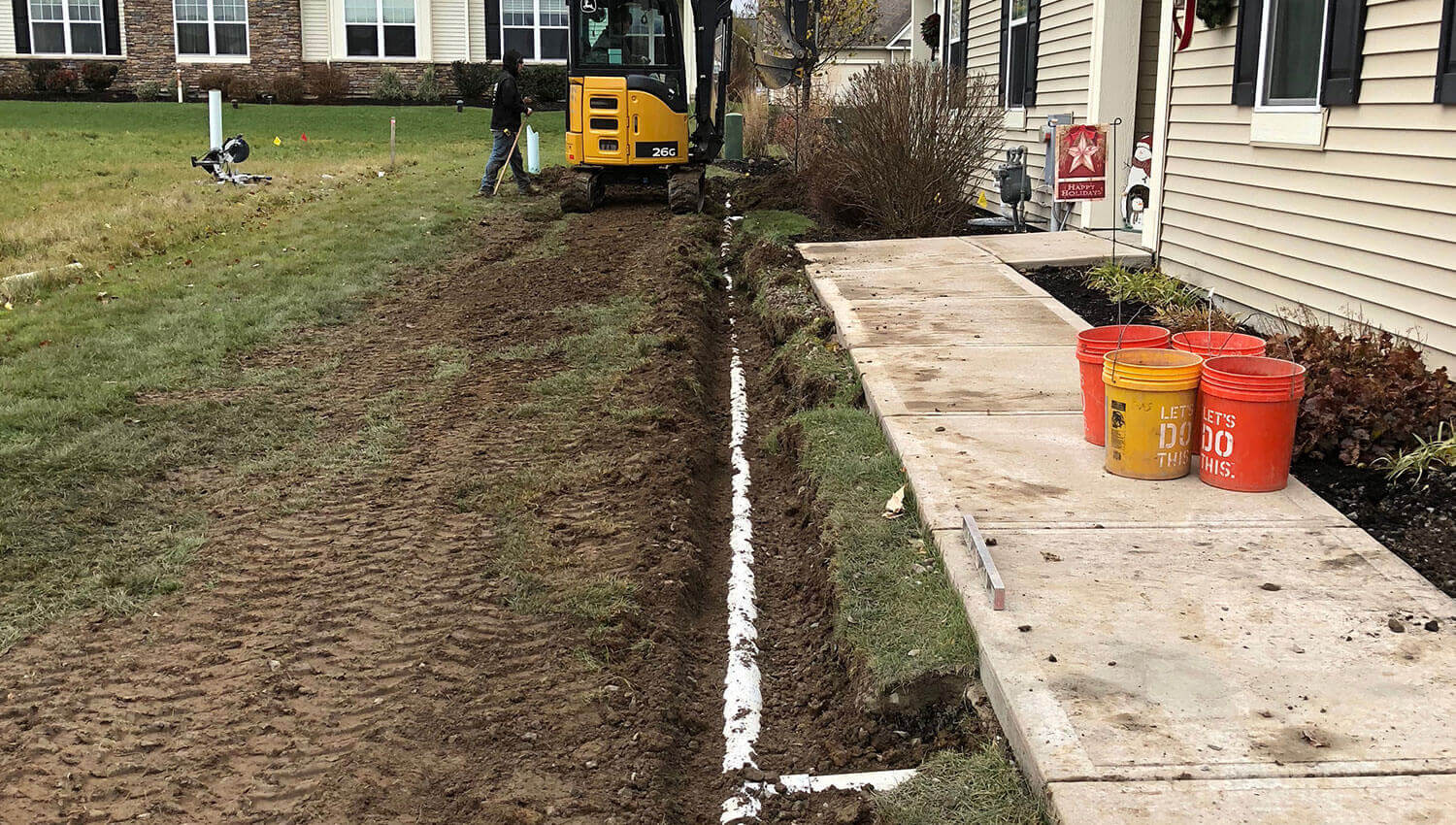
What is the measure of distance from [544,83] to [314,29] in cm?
732

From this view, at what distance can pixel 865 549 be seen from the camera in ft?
16.7

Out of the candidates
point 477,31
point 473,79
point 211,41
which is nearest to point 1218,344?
point 473,79

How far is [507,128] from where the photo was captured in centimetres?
1855

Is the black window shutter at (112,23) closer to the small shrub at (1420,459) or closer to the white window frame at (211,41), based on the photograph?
the white window frame at (211,41)

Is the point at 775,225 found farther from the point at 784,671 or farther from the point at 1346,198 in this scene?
the point at 784,671

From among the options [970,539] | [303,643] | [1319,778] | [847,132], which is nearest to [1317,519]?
[970,539]

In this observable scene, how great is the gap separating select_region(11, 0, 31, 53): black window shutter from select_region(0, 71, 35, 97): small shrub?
100cm

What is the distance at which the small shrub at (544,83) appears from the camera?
35562 millimetres

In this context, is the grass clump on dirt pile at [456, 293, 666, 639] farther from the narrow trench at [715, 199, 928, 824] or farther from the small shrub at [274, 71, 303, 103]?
the small shrub at [274, 71, 303, 103]

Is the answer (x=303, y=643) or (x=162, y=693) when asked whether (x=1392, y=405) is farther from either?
(x=162, y=693)

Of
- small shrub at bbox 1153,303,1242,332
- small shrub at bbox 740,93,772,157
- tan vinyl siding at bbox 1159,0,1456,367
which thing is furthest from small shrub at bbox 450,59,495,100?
small shrub at bbox 1153,303,1242,332

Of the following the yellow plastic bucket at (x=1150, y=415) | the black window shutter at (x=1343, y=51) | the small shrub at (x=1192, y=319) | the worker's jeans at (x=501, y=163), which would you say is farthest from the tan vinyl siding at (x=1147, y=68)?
the worker's jeans at (x=501, y=163)

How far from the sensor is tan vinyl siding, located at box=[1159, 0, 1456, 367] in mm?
6750

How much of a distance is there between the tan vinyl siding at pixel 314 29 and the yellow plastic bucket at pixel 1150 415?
3593cm
